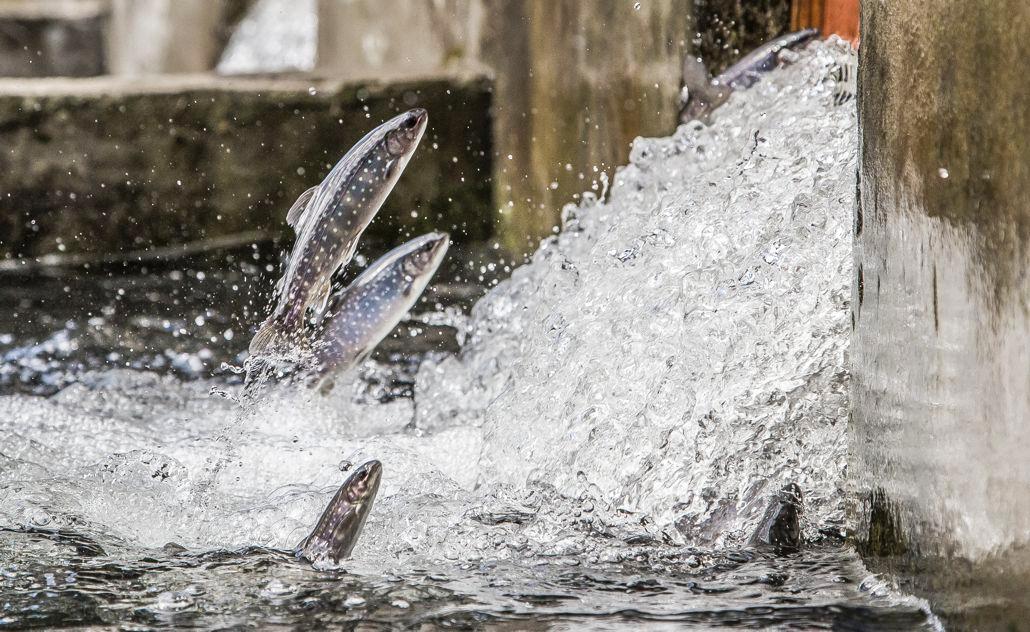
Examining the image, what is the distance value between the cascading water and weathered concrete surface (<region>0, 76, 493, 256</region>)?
10.6 feet

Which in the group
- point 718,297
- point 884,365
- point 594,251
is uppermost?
point 594,251

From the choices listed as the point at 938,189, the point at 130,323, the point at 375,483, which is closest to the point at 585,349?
the point at 375,483

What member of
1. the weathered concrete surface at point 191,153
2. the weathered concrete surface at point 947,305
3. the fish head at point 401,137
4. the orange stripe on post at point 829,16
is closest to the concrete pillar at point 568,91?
the weathered concrete surface at point 191,153

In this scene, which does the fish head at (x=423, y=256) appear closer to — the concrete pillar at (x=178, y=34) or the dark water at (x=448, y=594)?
the dark water at (x=448, y=594)

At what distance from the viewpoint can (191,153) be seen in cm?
776

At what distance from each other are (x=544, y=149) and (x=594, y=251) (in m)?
2.90

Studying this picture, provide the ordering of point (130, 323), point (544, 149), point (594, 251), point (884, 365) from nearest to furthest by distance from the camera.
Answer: point (884, 365) → point (594, 251) → point (130, 323) → point (544, 149)

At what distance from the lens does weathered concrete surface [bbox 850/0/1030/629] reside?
1938mm

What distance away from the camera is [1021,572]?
1.89 meters

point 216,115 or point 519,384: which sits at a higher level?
point 216,115

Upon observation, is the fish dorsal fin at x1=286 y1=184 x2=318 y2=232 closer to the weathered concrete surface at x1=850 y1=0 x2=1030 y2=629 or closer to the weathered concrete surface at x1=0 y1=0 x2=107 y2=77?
the weathered concrete surface at x1=850 y1=0 x2=1030 y2=629

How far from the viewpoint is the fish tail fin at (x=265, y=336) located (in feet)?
11.3

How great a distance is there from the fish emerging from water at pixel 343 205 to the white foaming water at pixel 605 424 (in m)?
0.60

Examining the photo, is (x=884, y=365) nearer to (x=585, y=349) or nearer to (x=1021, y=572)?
(x=1021, y=572)
